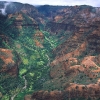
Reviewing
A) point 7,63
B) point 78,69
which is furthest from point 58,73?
point 7,63

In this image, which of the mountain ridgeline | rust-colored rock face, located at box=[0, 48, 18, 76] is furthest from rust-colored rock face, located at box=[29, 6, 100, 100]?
rust-colored rock face, located at box=[0, 48, 18, 76]

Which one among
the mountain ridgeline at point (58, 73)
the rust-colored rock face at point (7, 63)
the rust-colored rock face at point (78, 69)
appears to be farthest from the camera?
the rust-colored rock face at point (7, 63)

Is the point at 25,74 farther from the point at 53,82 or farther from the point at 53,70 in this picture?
the point at 53,82

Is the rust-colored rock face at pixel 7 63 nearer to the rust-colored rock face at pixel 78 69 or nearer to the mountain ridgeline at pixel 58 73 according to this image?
the mountain ridgeline at pixel 58 73

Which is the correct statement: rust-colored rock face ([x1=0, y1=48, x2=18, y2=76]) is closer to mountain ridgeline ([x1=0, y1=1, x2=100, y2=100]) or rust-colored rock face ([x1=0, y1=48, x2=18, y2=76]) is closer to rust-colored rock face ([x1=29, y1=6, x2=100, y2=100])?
mountain ridgeline ([x1=0, y1=1, x2=100, y2=100])

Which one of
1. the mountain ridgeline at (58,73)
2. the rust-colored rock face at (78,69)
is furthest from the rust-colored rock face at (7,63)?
the rust-colored rock face at (78,69)

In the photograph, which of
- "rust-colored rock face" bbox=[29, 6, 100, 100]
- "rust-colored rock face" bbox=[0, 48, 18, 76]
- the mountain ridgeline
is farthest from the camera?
"rust-colored rock face" bbox=[0, 48, 18, 76]

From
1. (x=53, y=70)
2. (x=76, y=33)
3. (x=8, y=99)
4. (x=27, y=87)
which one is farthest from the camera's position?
(x=76, y=33)

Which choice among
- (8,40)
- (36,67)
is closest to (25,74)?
(36,67)
